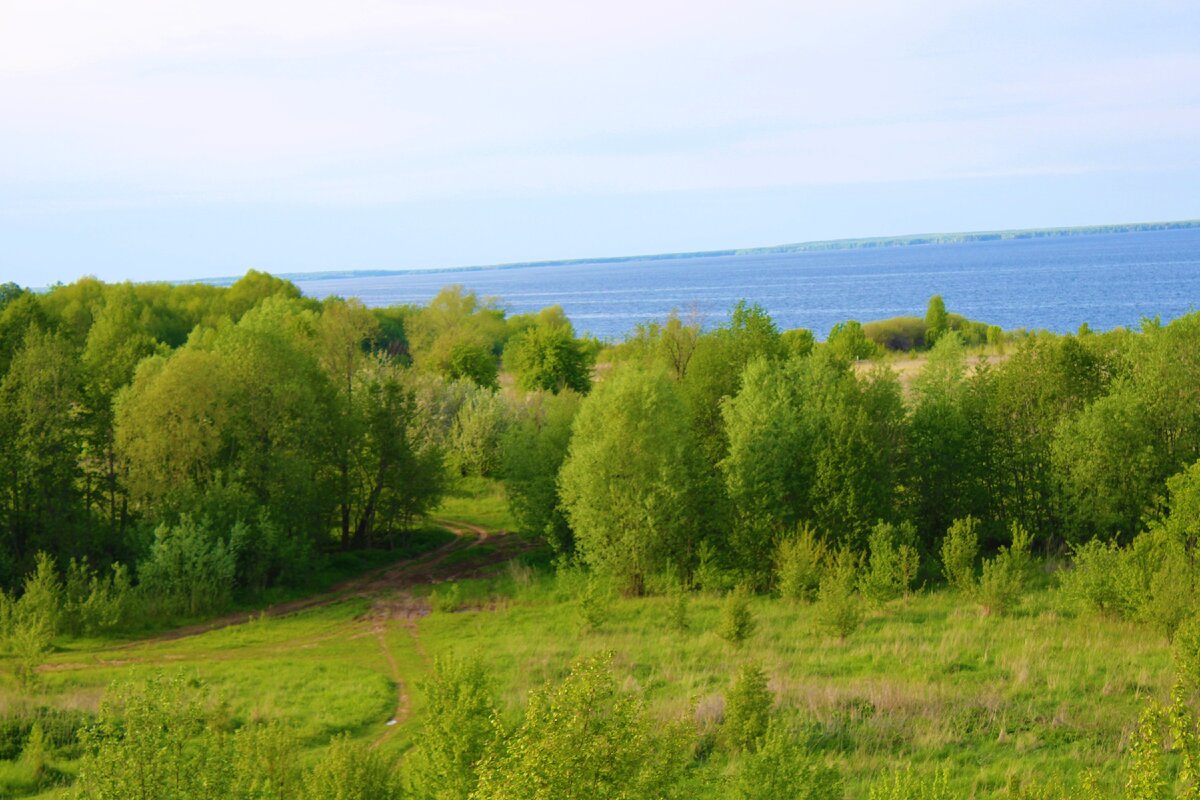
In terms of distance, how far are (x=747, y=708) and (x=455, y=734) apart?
6.46 metres

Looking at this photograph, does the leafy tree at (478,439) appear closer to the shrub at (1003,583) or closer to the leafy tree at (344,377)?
the leafy tree at (344,377)

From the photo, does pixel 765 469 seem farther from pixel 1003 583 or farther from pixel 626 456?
pixel 1003 583

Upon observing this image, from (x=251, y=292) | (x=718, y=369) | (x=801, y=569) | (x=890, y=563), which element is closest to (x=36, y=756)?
(x=801, y=569)

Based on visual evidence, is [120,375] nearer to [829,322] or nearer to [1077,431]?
[1077,431]

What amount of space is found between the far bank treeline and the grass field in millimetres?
3392

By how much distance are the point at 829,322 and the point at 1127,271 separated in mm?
93445

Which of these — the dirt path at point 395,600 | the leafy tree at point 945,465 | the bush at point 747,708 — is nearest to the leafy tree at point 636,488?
the dirt path at point 395,600

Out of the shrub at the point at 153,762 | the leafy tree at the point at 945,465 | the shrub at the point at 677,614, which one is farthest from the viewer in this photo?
the leafy tree at the point at 945,465

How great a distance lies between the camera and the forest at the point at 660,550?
61.0 feet

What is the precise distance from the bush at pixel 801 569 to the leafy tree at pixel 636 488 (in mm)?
3700

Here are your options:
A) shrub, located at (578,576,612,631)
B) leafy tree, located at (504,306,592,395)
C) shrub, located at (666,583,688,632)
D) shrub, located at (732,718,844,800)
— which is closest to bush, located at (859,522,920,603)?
shrub, located at (666,583,688,632)

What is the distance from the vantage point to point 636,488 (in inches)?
1300

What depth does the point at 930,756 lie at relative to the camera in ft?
59.7

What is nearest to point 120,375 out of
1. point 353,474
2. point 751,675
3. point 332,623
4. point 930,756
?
point 353,474
